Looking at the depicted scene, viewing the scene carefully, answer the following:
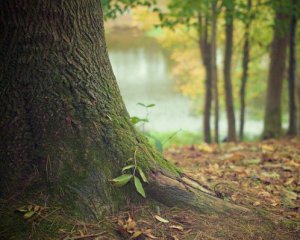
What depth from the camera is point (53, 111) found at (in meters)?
2.92

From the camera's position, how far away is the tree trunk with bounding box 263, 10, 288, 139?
10195mm

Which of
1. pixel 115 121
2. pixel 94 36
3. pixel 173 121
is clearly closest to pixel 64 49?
pixel 94 36

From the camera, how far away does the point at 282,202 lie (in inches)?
149

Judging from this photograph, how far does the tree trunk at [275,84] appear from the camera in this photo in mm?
10195

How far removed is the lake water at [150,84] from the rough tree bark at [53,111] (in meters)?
20.0

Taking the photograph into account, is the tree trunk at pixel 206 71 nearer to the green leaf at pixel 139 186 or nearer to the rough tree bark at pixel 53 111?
the rough tree bark at pixel 53 111

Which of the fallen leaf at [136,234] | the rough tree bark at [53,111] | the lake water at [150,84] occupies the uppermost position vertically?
the rough tree bark at [53,111]

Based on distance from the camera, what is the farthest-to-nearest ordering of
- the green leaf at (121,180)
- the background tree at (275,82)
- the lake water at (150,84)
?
the lake water at (150,84)
the background tree at (275,82)
the green leaf at (121,180)

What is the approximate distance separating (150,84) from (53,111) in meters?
26.7

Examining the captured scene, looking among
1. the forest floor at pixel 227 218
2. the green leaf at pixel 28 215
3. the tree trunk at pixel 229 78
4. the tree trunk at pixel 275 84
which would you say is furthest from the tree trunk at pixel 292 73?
the green leaf at pixel 28 215

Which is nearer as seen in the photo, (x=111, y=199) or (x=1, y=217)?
(x=1, y=217)

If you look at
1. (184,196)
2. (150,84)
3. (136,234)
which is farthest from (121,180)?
(150,84)

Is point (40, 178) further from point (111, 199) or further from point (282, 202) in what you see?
point (282, 202)

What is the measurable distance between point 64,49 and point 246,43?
10.3 metres
